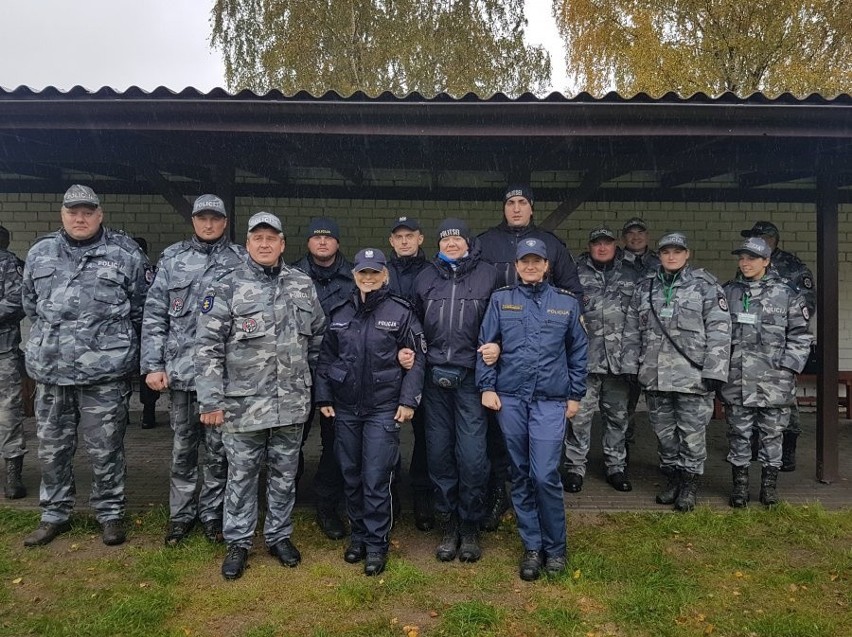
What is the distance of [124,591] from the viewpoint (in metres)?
3.14

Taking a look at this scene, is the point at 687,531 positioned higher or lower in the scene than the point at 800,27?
lower

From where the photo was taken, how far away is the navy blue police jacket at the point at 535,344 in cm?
322

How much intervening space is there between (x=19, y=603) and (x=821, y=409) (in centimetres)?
568

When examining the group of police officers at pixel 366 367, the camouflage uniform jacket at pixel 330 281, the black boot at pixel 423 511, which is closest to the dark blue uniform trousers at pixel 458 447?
the group of police officers at pixel 366 367

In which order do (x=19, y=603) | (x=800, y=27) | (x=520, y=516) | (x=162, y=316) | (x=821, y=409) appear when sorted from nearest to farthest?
(x=19, y=603) < (x=520, y=516) < (x=162, y=316) < (x=821, y=409) < (x=800, y=27)

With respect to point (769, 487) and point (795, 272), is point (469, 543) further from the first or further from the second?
point (795, 272)

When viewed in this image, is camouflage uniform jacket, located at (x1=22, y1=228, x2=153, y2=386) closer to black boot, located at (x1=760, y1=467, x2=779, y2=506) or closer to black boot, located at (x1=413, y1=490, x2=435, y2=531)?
black boot, located at (x1=413, y1=490, x2=435, y2=531)

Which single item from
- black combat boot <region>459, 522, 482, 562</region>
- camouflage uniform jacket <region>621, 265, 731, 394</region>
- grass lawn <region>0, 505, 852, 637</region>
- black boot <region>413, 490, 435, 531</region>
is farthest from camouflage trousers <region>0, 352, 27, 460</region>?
camouflage uniform jacket <region>621, 265, 731, 394</region>

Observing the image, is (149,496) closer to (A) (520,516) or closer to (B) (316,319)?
(B) (316,319)

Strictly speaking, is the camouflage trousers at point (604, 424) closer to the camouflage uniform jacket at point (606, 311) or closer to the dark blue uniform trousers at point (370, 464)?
the camouflage uniform jacket at point (606, 311)

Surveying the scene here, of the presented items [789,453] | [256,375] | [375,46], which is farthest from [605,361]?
[375,46]

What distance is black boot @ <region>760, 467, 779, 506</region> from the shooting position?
166 inches

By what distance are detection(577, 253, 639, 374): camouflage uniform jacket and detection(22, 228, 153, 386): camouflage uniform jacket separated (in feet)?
10.6

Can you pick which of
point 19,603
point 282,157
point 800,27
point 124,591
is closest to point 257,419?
point 124,591
